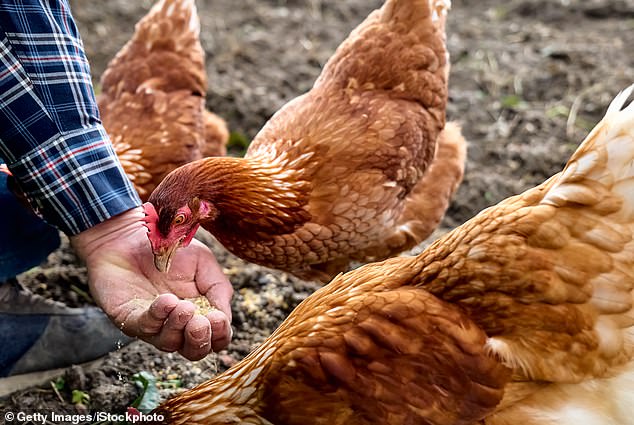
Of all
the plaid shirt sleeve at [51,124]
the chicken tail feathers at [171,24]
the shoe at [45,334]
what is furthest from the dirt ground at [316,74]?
the chicken tail feathers at [171,24]

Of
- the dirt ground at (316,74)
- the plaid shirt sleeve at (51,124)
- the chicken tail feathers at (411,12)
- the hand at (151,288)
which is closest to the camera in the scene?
the hand at (151,288)

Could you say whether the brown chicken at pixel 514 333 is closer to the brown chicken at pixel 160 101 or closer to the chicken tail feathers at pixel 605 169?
the chicken tail feathers at pixel 605 169

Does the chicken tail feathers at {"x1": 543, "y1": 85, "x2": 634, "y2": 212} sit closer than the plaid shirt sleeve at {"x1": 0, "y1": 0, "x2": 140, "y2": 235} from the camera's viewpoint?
Yes

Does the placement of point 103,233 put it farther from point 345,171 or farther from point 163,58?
point 163,58

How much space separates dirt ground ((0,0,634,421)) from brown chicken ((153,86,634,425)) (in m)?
0.92

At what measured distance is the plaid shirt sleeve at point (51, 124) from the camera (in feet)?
6.41

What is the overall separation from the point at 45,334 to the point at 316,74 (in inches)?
104

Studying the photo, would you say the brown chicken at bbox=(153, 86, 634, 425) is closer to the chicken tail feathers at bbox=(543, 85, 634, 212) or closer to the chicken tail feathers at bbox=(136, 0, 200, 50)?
the chicken tail feathers at bbox=(543, 85, 634, 212)

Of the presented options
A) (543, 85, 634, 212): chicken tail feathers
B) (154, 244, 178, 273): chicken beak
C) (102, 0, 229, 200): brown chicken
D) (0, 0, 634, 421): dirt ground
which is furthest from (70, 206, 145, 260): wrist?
(543, 85, 634, 212): chicken tail feathers

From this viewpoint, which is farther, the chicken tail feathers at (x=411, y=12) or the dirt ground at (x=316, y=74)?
the chicken tail feathers at (x=411, y=12)

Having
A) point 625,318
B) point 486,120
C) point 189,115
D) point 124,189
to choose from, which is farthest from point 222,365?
point 486,120

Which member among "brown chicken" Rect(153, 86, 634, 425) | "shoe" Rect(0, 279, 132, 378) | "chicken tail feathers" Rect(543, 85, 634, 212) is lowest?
"shoe" Rect(0, 279, 132, 378)

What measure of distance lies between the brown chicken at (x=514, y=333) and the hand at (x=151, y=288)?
22 cm

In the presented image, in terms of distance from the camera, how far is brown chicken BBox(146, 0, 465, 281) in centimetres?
250
